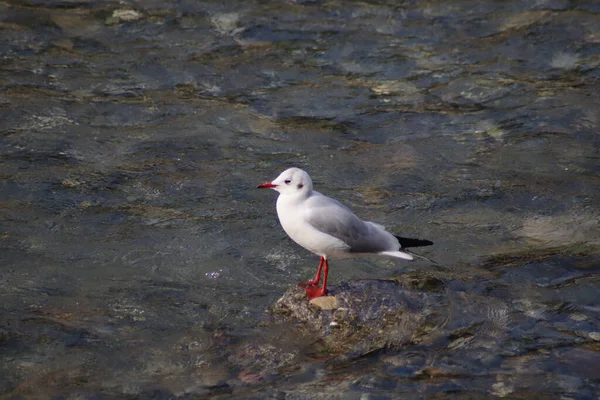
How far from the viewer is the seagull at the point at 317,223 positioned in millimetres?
6695

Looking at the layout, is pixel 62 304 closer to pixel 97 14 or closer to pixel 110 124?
pixel 110 124

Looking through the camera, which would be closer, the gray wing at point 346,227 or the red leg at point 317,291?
the gray wing at point 346,227

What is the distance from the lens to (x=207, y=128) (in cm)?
1065

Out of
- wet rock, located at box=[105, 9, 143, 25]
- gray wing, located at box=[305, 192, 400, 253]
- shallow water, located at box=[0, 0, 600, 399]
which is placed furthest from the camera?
wet rock, located at box=[105, 9, 143, 25]

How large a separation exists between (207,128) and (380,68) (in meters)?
2.65

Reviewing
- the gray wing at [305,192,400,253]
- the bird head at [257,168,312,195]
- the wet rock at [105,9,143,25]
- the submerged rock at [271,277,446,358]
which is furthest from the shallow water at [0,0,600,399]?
the bird head at [257,168,312,195]

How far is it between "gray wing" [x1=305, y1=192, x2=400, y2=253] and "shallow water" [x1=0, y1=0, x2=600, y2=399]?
82 centimetres

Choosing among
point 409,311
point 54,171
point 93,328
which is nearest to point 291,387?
point 409,311

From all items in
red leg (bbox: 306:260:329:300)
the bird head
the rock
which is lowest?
the rock

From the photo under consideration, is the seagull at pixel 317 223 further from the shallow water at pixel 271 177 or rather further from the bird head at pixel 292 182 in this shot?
the shallow water at pixel 271 177

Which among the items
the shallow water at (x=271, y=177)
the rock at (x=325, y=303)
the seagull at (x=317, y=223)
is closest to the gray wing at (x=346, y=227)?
the seagull at (x=317, y=223)

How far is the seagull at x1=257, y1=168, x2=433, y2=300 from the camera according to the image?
6.70m

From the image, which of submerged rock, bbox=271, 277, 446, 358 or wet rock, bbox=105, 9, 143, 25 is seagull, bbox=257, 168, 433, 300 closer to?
submerged rock, bbox=271, 277, 446, 358

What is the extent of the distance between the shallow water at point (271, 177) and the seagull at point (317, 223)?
2.32ft
